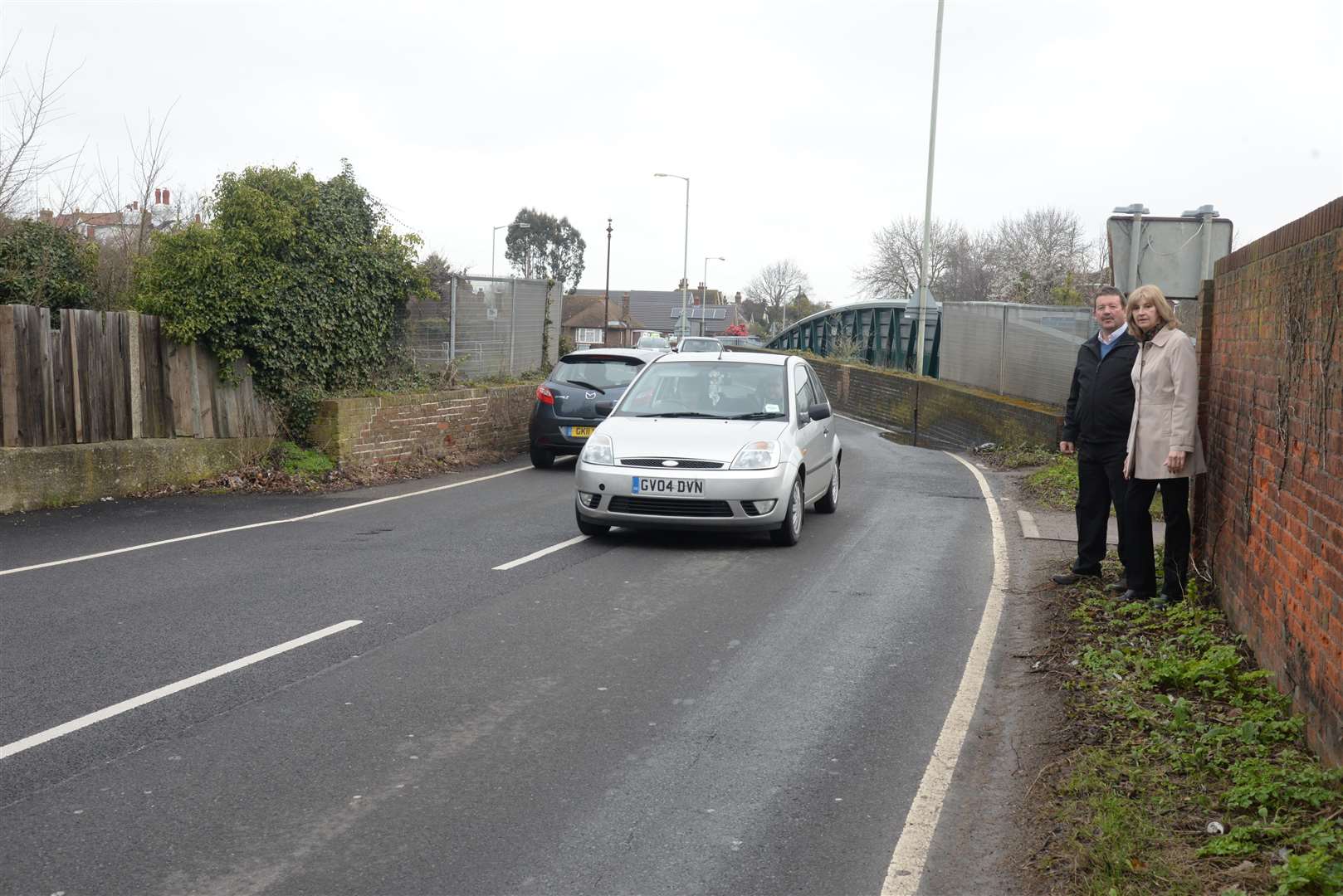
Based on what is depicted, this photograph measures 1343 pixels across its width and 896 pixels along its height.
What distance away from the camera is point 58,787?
4.36m

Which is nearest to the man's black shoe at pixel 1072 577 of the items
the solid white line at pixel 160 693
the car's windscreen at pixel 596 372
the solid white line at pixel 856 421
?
the solid white line at pixel 160 693

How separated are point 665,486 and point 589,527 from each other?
102cm

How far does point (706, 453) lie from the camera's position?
31.8ft

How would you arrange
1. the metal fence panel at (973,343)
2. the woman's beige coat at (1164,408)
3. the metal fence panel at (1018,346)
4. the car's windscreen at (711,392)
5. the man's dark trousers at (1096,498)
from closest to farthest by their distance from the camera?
the woman's beige coat at (1164,408) → the man's dark trousers at (1096,498) → the car's windscreen at (711,392) → the metal fence panel at (1018,346) → the metal fence panel at (973,343)

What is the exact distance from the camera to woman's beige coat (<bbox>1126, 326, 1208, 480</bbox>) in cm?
707

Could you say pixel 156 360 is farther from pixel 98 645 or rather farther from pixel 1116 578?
pixel 1116 578

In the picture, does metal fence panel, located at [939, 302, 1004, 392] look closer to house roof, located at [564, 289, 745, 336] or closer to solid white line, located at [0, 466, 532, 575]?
solid white line, located at [0, 466, 532, 575]

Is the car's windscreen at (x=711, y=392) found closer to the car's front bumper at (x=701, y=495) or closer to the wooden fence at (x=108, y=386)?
the car's front bumper at (x=701, y=495)

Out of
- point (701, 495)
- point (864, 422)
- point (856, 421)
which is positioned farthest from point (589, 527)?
point (856, 421)

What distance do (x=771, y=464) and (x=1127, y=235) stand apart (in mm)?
5162

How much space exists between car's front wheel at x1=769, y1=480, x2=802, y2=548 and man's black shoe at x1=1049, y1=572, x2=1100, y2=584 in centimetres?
223

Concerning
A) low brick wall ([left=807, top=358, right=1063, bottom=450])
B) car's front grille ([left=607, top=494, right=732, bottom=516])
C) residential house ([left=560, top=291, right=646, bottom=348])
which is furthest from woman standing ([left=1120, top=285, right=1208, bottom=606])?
residential house ([left=560, top=291, right=646, bottom=348])

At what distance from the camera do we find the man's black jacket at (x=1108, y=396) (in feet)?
26.0

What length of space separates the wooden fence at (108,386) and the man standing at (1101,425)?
976 centimetres
